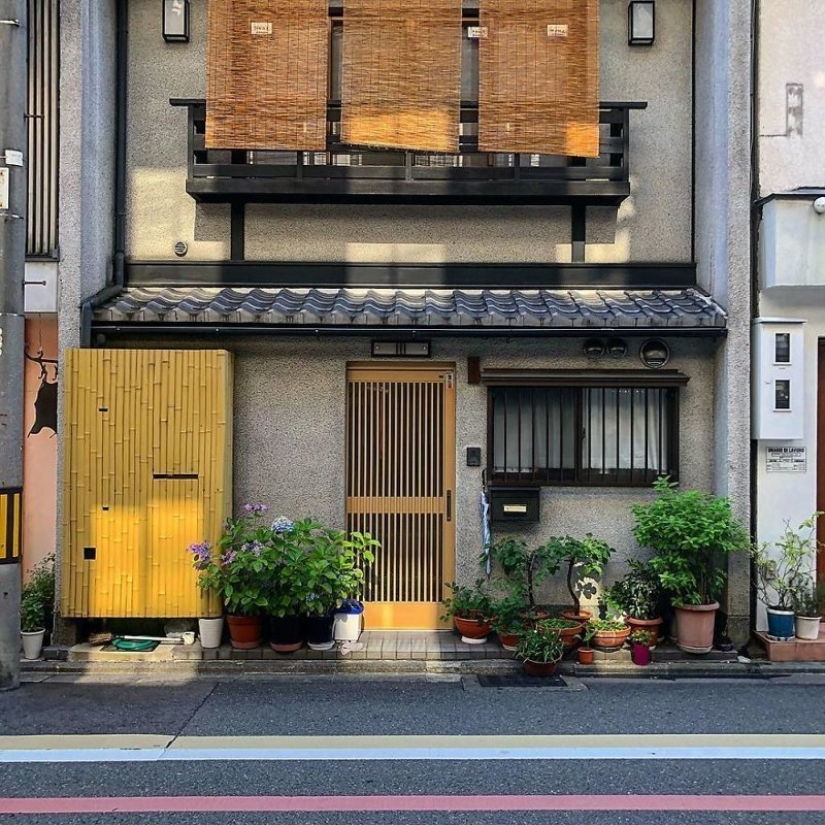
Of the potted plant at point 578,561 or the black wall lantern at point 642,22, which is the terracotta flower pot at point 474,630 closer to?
the potted plant at point 578,561

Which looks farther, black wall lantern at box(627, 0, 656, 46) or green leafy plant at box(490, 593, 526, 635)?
black wall lantern at box(627, 0, 656, 46)

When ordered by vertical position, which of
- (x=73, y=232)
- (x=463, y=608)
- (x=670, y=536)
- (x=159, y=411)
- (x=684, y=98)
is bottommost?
(x=463, y=608)

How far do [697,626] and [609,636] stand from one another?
838 mm

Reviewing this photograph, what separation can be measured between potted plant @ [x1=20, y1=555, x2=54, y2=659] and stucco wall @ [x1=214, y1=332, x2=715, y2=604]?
2.05m

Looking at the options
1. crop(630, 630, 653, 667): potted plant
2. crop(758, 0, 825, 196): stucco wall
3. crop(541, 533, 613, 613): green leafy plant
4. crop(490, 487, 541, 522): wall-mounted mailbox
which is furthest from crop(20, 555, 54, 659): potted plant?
crop(758, 0, 825, 196): stucco wall

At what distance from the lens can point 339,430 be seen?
26.1 ft

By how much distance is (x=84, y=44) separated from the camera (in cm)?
751

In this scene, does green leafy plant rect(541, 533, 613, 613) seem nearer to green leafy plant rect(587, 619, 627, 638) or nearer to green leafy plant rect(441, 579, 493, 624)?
green leafy plant rect(587, 619, 627, 638)

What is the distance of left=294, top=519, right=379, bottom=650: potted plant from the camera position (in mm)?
6934

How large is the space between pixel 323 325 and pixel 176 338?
1.56m

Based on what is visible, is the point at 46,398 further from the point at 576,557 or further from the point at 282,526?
the point at 576,557

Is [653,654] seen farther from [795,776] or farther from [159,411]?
[159,411]

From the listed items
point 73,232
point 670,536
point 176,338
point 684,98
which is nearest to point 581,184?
point 684,98

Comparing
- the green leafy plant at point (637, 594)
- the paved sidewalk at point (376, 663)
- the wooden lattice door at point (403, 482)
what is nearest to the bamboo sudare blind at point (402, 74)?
the wooden lattice door at point (403, 482)
